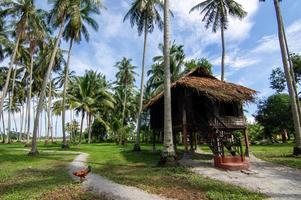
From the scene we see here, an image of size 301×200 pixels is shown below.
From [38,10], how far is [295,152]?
22.7m

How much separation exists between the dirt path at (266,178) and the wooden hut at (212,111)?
40.5 inches

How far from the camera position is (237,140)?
48.3ft

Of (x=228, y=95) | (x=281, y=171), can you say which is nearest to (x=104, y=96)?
(x=228, y=95)

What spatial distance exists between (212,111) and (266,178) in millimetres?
6825

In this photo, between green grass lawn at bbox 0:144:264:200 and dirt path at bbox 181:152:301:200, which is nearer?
green grass lawn at bbox 0:144:264:200

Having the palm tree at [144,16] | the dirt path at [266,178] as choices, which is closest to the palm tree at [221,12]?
the palm tree at [144,16]

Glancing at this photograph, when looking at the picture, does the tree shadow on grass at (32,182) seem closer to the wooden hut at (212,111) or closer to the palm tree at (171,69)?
the wooden hut at (212,111)

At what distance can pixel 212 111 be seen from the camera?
17.6 meters

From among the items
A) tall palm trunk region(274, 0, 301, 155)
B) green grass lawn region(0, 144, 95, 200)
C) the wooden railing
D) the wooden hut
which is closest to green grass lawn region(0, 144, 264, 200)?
green grass lawn region(0, 144, 95, 200)

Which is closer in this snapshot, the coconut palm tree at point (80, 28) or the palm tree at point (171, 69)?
the coconut palm tree at point (80, 28)

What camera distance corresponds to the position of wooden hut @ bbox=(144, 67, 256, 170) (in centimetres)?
1511

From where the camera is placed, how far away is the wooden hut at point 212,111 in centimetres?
1511

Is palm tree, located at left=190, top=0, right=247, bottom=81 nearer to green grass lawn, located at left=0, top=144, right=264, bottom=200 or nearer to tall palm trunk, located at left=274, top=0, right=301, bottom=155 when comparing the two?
tall palm trunk, located at left=274, top=0, right=301, bottom=155

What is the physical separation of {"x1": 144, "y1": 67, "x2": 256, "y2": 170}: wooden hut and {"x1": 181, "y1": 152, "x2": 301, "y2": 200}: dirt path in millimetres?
1029
